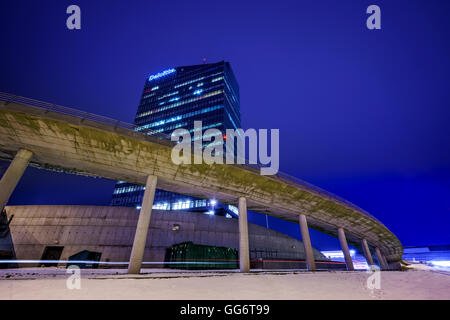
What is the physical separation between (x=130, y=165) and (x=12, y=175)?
6.94 metres

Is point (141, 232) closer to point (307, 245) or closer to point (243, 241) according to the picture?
point (243, 241)

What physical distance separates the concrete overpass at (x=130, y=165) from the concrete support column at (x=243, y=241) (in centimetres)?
8

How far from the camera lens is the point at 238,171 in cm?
1672

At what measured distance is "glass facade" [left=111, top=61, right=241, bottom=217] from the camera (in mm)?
68438

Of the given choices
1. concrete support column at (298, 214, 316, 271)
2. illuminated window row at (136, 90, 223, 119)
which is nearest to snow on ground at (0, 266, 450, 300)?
concrete support column at (298, 214, 316, 271)

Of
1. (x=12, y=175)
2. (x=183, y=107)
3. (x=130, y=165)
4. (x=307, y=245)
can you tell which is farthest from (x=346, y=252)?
(x=183, y=107)

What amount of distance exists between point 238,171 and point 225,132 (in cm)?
5818

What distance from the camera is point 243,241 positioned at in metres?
16.8

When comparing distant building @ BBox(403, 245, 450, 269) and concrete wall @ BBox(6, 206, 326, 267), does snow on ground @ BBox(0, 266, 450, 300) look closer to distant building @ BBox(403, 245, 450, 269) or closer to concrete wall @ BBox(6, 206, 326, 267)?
concrete wall @ BBox(6, 206, 326, 267)

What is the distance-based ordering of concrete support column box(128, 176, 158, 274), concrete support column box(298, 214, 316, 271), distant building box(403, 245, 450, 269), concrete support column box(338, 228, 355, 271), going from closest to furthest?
concrete support column box(128, 176, 158, 274)
concrete support column box(298, 214, 316, 271)
concrete support column box(338, 228, 355, 271)
distant building box(403, 245, 450, 269)

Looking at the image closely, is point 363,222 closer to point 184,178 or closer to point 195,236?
point 195,236

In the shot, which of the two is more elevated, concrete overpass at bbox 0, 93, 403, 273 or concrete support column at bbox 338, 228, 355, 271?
concrete overpass at bbox 0, 93, 403, 273

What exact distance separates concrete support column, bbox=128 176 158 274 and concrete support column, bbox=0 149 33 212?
26.1ft
